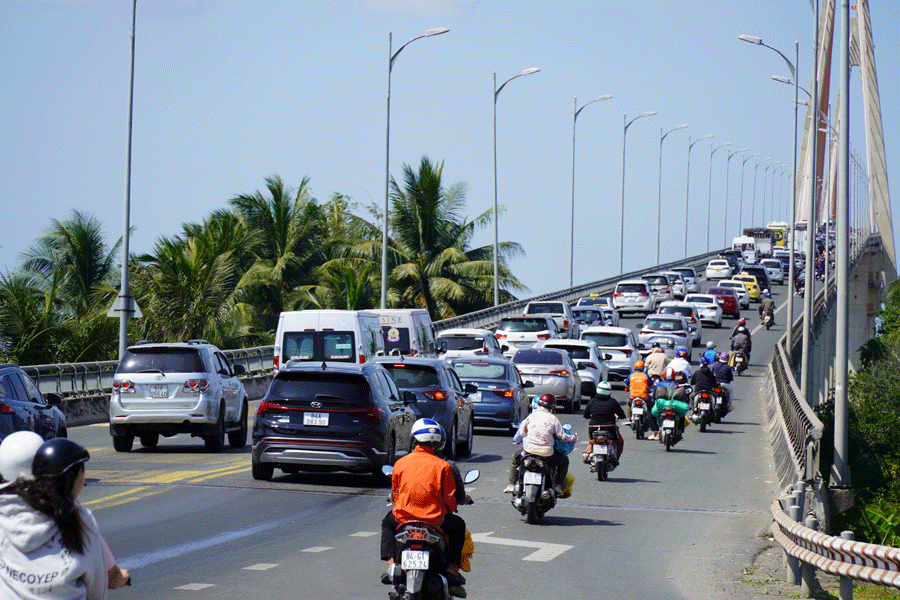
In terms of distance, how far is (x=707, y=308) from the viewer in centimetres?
6141

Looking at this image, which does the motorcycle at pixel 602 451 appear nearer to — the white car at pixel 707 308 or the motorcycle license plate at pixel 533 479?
the motorcycle license plate at pixel 533 479

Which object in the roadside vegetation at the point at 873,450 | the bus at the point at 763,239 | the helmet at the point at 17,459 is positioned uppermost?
the bus at the point at 763,239

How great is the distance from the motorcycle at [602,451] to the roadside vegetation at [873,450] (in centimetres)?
386

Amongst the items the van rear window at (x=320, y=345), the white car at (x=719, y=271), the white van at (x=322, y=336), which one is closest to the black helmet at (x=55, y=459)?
the white van at (x=322, y=336)

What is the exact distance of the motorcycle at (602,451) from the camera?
57.8ft

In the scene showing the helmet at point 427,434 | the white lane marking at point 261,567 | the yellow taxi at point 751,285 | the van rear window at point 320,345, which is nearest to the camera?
the helmet at point 427,434

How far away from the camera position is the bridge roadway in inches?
390

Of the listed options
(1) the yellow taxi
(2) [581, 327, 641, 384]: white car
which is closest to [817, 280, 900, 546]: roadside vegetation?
(2) [581, 327, 641, 384]: white car

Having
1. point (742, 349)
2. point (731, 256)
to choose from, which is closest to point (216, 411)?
point (742, 349)

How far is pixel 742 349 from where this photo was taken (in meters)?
43.1

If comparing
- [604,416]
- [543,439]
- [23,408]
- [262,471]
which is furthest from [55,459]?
[604,416]

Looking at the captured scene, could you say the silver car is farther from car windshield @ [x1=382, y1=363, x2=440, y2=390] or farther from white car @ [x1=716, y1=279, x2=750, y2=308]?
white car @ [x1=716, y1=279, x2=750, y2=308]

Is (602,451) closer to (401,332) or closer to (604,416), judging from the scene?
(604,416)

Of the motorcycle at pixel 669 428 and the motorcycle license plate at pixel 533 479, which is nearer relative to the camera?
the motorcycle license plate at pixel 533 479
